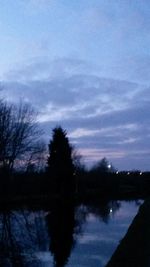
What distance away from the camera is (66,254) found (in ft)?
70.2

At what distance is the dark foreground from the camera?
14336 mm

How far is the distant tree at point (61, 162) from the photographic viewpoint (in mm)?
64062

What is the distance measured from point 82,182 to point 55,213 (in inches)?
1291

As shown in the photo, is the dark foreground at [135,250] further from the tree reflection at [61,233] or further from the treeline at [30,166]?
the treeline at [30,166]

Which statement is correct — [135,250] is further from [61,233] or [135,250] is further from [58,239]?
[61,233]

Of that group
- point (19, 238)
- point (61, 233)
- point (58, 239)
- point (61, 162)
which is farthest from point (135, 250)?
point (61, 162)

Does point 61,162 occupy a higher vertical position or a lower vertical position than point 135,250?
higher

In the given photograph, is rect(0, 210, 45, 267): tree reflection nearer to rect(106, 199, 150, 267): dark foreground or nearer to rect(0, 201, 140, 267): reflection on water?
rect(0, 201, 140, 267): reflection on water

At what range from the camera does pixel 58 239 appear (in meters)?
26.5

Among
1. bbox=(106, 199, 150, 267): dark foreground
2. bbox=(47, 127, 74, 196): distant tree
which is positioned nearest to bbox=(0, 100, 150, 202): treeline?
bbox=(47, 127, 74, 196): distant tree

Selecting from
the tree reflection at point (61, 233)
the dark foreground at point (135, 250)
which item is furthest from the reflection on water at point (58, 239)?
the dark foreground at point (135, 250)

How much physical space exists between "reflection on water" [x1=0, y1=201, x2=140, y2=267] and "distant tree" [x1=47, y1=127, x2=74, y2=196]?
21559mm

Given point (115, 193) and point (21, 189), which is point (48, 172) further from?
point (115, 193)

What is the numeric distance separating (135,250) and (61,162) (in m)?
47.4
